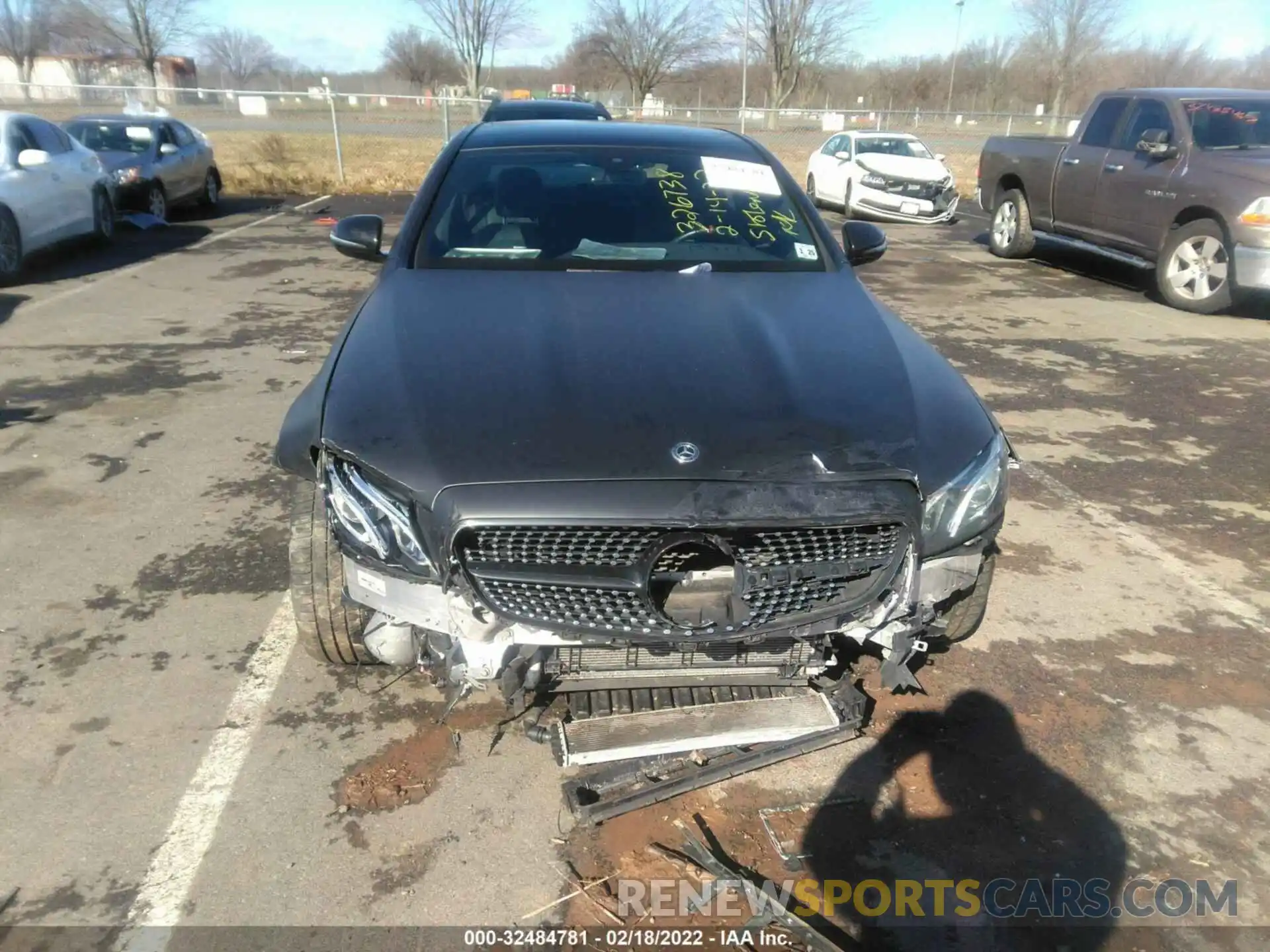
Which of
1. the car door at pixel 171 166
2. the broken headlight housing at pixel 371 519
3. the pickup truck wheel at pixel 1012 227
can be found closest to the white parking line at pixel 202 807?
the broken headlight housing at pixel 371 519

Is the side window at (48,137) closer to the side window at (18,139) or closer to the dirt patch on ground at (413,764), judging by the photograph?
the side window at (18,139)

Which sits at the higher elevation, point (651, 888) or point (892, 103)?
point (892, 103)

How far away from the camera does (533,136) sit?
4.25 metres

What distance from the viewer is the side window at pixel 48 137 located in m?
9.95

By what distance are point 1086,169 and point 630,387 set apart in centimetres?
934

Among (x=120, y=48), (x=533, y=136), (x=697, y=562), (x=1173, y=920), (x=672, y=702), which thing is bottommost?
(x=1173, y=920)

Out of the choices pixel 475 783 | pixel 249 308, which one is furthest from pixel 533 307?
pixel 249 308

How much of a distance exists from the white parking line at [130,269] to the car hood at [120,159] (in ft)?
4.27

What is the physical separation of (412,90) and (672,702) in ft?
221

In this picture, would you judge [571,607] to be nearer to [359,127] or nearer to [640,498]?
[640,498]

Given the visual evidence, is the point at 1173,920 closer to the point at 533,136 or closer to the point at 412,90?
the point at 533,136

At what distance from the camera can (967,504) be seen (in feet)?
8.19

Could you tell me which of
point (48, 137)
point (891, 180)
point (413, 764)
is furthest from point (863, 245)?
point (891, 180)

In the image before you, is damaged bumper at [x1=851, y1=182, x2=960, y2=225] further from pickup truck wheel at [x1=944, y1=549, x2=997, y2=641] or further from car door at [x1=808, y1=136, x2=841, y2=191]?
pickup truck wheel at [x1=944, y1=549, x2=997, y2=641]
